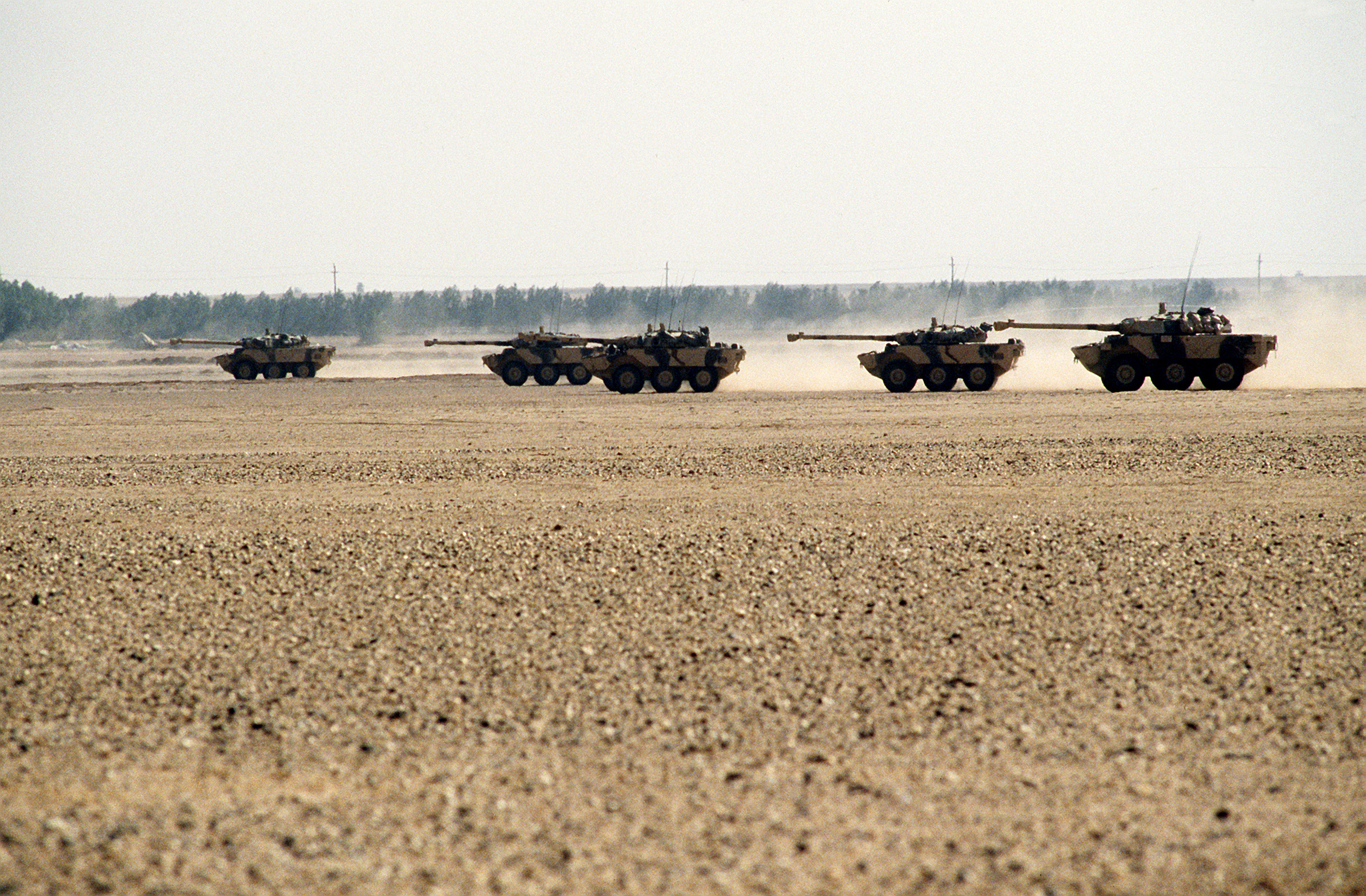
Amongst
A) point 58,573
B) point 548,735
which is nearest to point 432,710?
point 548,735

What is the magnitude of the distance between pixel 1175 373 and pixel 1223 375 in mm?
1167

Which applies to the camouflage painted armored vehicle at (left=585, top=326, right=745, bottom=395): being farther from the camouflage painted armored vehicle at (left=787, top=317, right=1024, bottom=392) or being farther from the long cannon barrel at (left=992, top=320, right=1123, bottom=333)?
the long cannon barrel at (left=992, top=320, right=1123, bottom=333)

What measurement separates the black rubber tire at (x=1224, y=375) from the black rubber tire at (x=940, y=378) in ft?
19.8

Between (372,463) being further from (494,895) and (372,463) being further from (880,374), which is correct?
(880,374)

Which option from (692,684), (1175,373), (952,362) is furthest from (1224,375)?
(692,684)

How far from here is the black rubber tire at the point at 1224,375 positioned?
1214 inches

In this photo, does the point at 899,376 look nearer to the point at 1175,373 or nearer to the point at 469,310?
the point at 1175,373

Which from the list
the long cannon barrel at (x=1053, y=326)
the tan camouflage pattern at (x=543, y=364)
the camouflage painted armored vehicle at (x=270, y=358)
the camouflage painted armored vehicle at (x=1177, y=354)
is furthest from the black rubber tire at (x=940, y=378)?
the camouflage painted armored vehicle at (x=270, y=358)

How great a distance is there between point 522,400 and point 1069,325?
1454cm

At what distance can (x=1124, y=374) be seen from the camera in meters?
31.1

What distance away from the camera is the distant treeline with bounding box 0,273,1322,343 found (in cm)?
12388

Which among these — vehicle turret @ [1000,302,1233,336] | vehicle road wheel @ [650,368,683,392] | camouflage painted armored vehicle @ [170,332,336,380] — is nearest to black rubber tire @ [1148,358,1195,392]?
vehicle turret @ [1000,302,1233,336]

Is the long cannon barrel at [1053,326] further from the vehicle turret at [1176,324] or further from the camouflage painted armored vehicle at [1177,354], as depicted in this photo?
the camouflage painted armored vehicle at [1177,354]

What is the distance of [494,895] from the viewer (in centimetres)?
408
